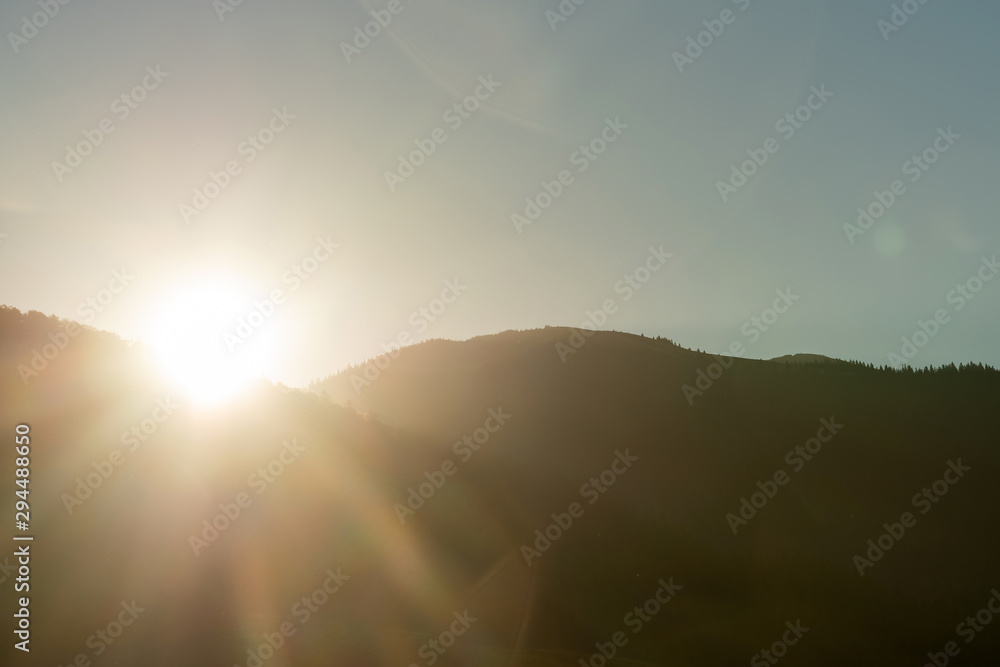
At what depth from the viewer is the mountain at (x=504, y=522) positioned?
16.2 m

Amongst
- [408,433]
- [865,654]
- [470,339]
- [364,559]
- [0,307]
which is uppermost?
[0,307]

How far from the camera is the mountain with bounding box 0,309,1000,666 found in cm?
1620

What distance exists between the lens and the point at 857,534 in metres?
30.1

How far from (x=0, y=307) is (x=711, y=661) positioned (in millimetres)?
24433

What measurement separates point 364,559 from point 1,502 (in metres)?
8.95

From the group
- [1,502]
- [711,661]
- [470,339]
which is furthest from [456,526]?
[470,339]

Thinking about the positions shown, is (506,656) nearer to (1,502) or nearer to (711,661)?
(711,661)

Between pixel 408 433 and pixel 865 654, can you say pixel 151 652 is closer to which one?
pixel 408 433

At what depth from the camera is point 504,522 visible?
23.8 m

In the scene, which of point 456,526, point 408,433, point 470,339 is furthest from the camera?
point 470,339

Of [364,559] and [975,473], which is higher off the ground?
[364,559]

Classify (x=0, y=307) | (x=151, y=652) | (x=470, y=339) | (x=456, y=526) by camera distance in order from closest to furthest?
(x=151, y=652) < (x=0, y=307) < (x=456, y=526) < (x=470, y=339)

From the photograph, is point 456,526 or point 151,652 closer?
point 151,652

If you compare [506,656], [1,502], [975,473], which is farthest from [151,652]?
[975,473]
